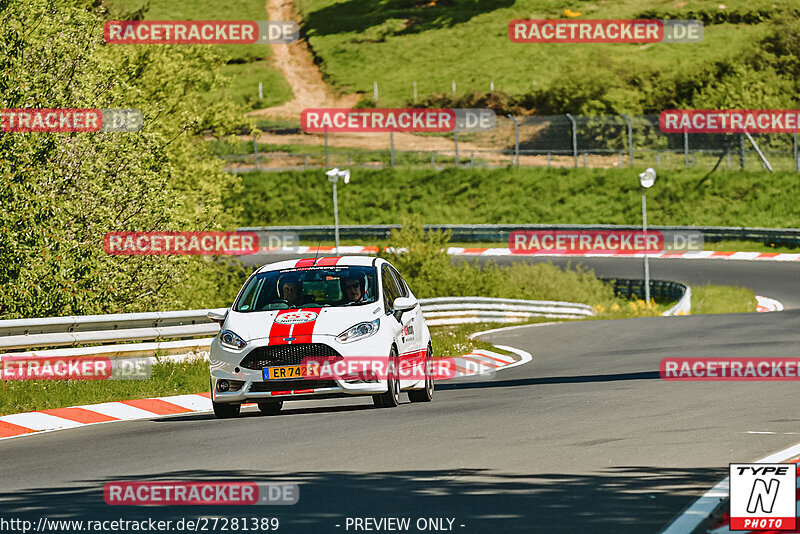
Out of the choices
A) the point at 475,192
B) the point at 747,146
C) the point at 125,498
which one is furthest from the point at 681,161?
the point at 125,498

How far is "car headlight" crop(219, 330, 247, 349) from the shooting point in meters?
12.9

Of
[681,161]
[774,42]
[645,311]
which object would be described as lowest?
[645,311]

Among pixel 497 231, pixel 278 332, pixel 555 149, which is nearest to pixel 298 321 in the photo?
pixel 278 332

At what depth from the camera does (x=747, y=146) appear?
56531 mm

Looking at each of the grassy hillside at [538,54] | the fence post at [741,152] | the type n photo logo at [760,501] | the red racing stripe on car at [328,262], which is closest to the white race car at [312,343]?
the red racing stripe on car at [328,262]

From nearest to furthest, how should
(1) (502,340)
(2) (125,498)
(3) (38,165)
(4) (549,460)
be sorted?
(2) (125,498)
(4) (549,460)
(3) (38,165)
(1) (502,340)

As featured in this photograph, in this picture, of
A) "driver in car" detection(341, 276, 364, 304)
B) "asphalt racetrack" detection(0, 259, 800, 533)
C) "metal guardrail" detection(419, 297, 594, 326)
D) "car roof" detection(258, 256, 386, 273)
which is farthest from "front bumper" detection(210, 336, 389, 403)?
"metal guardrail" detection(419, 297, 594, 326)

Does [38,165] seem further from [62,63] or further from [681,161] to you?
[681,161]

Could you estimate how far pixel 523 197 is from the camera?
189ft

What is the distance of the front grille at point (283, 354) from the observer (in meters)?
12.7

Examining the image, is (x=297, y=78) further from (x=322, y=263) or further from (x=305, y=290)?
(x=305, y=290)

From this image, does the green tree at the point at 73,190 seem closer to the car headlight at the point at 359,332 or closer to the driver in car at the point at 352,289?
the driver in car at the point at 352,289

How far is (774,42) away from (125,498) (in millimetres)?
68069

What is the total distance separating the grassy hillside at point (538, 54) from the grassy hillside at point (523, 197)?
36.1 ft
